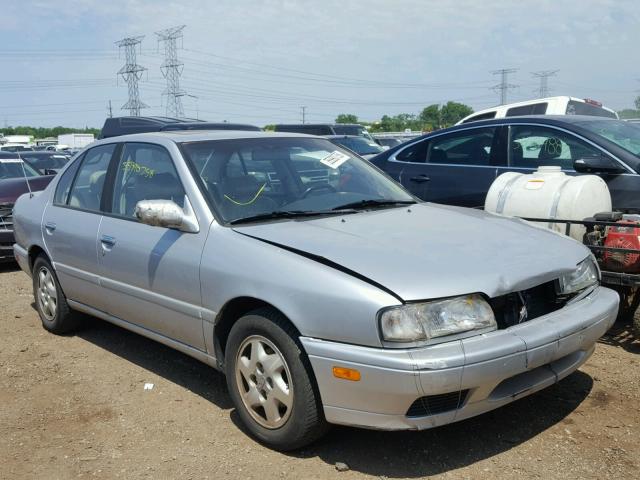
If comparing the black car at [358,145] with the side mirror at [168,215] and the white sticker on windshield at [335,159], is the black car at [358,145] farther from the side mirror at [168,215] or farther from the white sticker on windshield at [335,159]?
the side mirror at [168,215]

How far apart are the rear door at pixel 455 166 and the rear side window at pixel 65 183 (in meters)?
3.18

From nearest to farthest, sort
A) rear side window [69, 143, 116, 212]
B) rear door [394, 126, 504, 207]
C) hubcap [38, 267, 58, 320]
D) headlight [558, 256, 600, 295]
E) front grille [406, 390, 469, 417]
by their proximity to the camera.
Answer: front grille [406, 390, 469, 417]
headlight [558, 256, 600, 295]
rear side window [69, 143, 116, 212]
hubcap [38, 267, 58, 320]
rear door [394, 126, 504, 207]

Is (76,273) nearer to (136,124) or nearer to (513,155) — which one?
(513,155)

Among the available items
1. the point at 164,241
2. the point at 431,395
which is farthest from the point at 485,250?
the point at 164,241

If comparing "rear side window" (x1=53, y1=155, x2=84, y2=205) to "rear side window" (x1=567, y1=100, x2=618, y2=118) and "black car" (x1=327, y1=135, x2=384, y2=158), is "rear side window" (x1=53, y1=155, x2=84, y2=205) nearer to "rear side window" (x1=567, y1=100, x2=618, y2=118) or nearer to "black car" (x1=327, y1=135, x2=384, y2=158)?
"rear side window" (x1=567, y1=100, x2=618, y2=118)

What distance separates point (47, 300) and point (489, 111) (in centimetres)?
836

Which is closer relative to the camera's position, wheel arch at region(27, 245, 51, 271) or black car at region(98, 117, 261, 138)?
wheel arch at region(27, 245, 51, 271)

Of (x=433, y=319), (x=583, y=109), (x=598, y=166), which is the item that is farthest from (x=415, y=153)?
(x=583, y=109)

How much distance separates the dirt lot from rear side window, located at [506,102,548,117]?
6787 millimetres

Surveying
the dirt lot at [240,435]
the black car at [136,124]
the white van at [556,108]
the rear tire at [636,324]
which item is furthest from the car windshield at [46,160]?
the rear tire at [636,324]

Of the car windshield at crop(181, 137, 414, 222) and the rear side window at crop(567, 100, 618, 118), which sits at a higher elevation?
the rear side window at crop(567, 100, 618, 118)

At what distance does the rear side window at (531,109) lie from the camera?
35.5ft

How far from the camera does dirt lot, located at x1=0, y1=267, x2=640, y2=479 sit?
3.19 meters

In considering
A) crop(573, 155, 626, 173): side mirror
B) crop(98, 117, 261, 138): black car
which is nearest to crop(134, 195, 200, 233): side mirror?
crop(573, 155, 626, 173): side mirror
